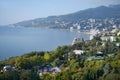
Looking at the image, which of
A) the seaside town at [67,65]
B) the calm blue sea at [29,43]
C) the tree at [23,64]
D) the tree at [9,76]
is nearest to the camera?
the tree at [9,76]

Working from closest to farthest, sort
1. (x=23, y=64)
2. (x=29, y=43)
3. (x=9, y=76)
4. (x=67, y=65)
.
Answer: (x=9, y=76) < (x=23, y=64) < (x=67, y=65) < (x=29, y=43)

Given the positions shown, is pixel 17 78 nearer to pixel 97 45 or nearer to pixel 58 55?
pixel 58 55

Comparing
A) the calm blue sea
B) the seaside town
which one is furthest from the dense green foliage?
the calm blue sea

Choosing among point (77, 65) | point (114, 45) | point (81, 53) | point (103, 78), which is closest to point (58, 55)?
point (81, 53)

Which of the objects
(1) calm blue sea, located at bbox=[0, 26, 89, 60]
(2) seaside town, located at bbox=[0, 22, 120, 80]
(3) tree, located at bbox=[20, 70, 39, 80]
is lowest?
(1) calm blue sea, located at bbox=[0, 26, 89, 60]

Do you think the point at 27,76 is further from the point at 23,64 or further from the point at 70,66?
the point at 70,66

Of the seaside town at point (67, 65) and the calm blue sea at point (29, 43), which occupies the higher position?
the seaside town at point (67, 65)

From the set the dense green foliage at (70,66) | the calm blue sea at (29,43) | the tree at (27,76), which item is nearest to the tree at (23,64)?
the dense green foliage at (70,66)

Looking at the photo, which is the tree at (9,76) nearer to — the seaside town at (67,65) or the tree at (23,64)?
the seaside town at (67,65)

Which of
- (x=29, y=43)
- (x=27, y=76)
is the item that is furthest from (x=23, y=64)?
(x=29, y=43)

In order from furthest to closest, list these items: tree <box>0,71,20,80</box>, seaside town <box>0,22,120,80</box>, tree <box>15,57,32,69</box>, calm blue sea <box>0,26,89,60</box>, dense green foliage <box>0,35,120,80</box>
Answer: calm blue sea <box>0,26,89,60</box>, tree <box>15,57,32,69</box>, seaside town <box>0,22,120,80</box>, dense green foliage <box>0,35,120,80</box>, tree <box>0,71,20,80</box>

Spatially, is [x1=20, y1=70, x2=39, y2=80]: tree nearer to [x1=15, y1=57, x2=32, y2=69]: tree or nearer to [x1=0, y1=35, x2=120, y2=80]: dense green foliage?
[x1=0, y1=35, x2=120, y2=80]: dense green foliage

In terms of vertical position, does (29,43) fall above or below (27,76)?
below
